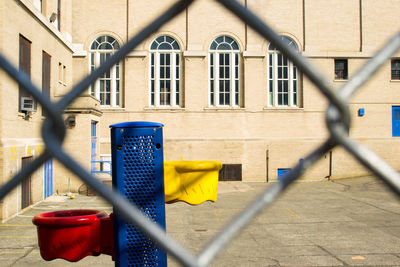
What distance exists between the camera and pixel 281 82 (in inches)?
945

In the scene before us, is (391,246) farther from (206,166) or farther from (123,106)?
(123,106)

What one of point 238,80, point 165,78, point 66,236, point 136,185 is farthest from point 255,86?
point 136,185

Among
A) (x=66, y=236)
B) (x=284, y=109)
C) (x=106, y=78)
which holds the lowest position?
(x=66, y=236)

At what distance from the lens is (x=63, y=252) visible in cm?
402

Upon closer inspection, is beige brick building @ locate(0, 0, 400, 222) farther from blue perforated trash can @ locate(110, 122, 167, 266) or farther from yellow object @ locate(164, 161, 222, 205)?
blue perforated trash can @ locate(110, 122, 167, 266)

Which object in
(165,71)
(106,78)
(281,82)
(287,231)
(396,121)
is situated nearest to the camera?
(287,231)

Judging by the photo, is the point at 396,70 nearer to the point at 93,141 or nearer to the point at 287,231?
the point at 287,231

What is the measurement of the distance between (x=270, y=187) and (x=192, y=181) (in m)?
3.89

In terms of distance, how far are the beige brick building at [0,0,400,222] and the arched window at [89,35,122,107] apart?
0.20 feet

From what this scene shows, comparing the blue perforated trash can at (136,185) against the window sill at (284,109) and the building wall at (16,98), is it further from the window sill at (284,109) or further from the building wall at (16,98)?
the window sill at (284,109)

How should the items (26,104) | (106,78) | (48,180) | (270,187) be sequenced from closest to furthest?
(270,187), (26,104), (48,180), (106,78)

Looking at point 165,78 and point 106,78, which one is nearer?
point 106,78

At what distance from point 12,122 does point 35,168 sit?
513 inches

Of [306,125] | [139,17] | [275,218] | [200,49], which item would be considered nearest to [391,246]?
[275,218]
